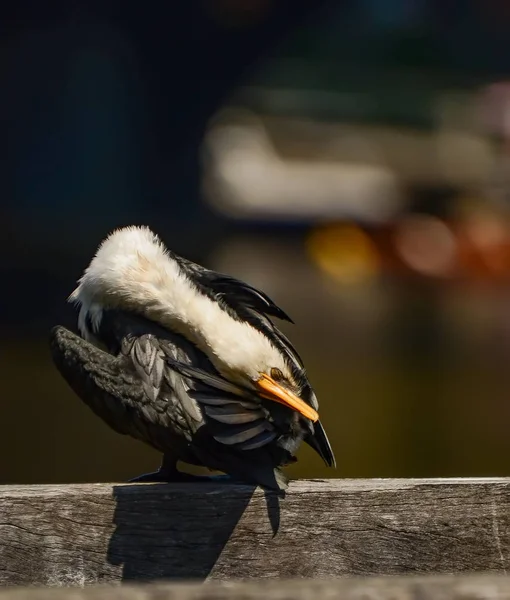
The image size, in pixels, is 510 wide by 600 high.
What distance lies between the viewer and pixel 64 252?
19.7m

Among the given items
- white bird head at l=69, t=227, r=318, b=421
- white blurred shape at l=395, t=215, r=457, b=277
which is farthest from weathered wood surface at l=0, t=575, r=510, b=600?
white blurred shape at l=395, t=215, r=457, b=277

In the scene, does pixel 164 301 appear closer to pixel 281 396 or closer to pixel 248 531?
pixel 281 396

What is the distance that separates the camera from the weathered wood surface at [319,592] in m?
1.62

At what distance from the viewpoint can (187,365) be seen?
10.7 feet

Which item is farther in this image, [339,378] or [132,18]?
[132,18]

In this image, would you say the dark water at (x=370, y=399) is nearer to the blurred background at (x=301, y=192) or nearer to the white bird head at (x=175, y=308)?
the blurred background at (x=301, y=192)

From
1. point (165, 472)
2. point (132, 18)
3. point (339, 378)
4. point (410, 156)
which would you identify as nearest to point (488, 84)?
point (410, 156)

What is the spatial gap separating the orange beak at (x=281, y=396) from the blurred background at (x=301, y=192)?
5.30 m

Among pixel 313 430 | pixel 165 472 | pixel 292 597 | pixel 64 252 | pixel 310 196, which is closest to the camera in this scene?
pixel 292 597

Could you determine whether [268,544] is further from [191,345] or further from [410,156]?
[410,156]

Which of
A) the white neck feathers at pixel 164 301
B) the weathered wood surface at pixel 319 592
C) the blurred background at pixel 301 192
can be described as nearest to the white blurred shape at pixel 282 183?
the blurred background at pixel 301 192

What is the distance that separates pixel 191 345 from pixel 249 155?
28946 millimetres

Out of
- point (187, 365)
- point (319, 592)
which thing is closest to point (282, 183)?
point (187, 365)

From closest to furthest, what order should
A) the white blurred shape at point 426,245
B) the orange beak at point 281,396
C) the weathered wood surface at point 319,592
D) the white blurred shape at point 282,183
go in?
the weathered wood surface at point 319,592 < the orange beak at point 281,396 < the white blurred shape at point 426,245 < the white blurred shape at point 282,183
